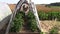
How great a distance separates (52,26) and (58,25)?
0.37 metres

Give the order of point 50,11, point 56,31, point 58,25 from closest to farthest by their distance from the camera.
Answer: point 56,31, point 58,25, point 50,11

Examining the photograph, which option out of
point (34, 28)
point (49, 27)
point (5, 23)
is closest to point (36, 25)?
point (34, 28)

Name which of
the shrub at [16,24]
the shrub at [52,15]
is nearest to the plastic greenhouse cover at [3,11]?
the shrub at [16,24]

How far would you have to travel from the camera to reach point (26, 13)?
1627cm

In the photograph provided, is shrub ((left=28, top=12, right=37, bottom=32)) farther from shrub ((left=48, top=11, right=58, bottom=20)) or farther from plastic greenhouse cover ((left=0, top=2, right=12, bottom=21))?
shrub ((left=48, top=11, right=58, bottom=20))

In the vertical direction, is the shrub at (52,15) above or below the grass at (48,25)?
above

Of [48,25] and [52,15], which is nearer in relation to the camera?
[48,25]

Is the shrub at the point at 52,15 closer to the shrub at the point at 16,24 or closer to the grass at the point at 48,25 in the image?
the grass at the point at 48,25

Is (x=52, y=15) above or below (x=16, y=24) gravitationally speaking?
above

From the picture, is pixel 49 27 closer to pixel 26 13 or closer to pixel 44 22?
pixel 44 22

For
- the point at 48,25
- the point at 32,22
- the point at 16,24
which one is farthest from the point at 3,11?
the point at 48,25

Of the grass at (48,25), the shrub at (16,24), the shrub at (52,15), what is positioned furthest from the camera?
the shrub at (52,15)

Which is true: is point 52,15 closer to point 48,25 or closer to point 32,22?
point 48,25

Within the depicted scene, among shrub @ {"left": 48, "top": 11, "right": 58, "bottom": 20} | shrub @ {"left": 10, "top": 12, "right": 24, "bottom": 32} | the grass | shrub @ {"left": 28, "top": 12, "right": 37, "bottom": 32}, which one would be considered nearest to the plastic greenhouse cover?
shrub @ {"left": 10, "top": 12, "right": 24, "bottom": 32}
